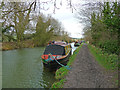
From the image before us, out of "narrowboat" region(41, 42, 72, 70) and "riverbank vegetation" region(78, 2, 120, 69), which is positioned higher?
"riverbank vegetation" region(78, 2, 120, 69)

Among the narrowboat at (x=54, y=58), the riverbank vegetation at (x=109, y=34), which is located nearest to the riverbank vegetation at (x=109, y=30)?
the riverbank vegetation at (x=109, y=34)

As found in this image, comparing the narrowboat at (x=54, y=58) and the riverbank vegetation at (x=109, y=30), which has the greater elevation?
the riverbank vegetation at (x=109, y=30)

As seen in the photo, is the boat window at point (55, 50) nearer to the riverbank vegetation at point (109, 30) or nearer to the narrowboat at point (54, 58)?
the narrowboat at point (54, 58)

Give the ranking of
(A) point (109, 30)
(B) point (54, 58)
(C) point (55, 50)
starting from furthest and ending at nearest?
(C) point (55, 50) < (B) point (54, 58) < (A) point (109, 30)

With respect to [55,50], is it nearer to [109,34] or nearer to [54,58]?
[54,58]

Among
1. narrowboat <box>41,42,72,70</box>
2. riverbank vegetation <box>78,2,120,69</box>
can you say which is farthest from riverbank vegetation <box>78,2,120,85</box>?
narrowboat <box>41,42,72,70</box>

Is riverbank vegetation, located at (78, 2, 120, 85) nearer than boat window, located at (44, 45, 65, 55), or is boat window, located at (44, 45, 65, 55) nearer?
riverbank vegetation, located at (78, 2, 120, 85)

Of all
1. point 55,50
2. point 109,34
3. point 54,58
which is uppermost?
point 109,34

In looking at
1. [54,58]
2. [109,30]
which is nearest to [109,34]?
[109,30]

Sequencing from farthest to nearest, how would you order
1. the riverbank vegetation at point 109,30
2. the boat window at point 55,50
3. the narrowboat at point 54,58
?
the boat window at point 55,50 → the narrowboat at point 54,58 → the riverbank vegetation at point 109,30

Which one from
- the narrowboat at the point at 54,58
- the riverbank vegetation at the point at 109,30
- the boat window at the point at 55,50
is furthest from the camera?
the boat window at the point at 55,50

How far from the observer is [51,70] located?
31.0ft

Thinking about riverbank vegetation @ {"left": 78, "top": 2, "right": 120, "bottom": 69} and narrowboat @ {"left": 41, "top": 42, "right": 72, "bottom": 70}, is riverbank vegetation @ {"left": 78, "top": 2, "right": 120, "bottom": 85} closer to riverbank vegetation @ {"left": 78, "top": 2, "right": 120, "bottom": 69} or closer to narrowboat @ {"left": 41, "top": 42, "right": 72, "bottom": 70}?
riverbank vegetation @ {"left": 78, "top": 2, "right": 120, "bottom": 69}

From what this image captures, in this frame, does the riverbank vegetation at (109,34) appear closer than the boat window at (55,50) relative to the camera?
Yes
